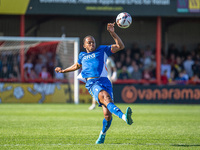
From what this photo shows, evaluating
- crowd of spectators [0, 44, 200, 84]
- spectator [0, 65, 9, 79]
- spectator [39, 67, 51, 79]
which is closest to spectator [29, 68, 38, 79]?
crowd of spectators [0, 44, 200, 84]

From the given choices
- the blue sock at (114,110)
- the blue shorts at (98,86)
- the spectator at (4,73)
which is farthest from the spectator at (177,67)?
the blue sock at (114,110)

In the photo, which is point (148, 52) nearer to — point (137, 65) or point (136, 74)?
point (137, 65)

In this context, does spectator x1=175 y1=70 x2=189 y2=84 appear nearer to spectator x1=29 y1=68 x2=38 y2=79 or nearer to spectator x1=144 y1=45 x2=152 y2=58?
spectator x1=144 y1=45 x2=152 y2=58

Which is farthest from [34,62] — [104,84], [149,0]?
[104,84]

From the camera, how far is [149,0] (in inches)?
817

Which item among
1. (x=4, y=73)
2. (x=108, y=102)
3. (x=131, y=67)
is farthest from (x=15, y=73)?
(x=108, y=102)

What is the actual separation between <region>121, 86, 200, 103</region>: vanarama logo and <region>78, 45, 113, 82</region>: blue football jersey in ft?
41.3

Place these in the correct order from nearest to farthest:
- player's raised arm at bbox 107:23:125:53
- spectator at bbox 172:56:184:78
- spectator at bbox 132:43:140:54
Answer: player's raised arm at bbox 107:23:125:53 → spectator at bbox 172:56:184:78 → spectator at bbox 132:43:140:54

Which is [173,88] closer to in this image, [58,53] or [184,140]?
[58,53]

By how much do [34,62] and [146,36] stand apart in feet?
28.3

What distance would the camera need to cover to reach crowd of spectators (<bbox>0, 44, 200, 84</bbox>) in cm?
2056

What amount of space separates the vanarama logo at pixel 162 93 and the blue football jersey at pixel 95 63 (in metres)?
12.6

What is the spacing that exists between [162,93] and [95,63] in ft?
43.5

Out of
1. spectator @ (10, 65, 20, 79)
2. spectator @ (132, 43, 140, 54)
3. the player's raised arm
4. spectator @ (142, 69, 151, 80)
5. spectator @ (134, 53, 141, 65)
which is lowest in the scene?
spectator @ (142, 69, 151, 80)
